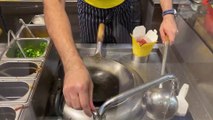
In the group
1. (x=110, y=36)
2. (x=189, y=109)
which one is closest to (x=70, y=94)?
(x=189, y=109)

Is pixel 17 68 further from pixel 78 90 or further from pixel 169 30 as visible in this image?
pixel 169 30

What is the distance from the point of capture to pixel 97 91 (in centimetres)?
69

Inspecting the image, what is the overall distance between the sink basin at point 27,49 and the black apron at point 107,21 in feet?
0.76

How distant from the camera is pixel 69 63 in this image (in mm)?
536

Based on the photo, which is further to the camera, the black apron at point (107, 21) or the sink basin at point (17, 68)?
the black apron at point (107, 21)

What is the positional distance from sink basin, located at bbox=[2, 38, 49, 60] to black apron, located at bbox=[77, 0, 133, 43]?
0.76ft

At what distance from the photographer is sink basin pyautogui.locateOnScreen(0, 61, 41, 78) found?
76cm

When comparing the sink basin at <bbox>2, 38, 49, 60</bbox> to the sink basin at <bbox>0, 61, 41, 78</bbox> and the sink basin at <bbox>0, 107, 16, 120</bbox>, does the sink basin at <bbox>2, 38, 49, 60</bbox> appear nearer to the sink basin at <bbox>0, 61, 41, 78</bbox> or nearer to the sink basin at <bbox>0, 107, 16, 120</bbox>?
the sink basin at <bbox>0, 61, 41, 78</bbox>

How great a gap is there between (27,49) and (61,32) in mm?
349

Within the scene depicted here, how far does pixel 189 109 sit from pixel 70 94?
413mm

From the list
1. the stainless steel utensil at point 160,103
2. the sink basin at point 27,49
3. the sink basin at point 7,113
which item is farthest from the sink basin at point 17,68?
the stainless steel utensil at point 160,103

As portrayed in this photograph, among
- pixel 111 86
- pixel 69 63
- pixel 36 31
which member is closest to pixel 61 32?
pixel 69 63

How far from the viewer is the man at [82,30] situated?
1.55ft

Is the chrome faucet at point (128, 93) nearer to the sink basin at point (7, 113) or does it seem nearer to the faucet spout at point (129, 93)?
the faucet spout at point (129, 93)
